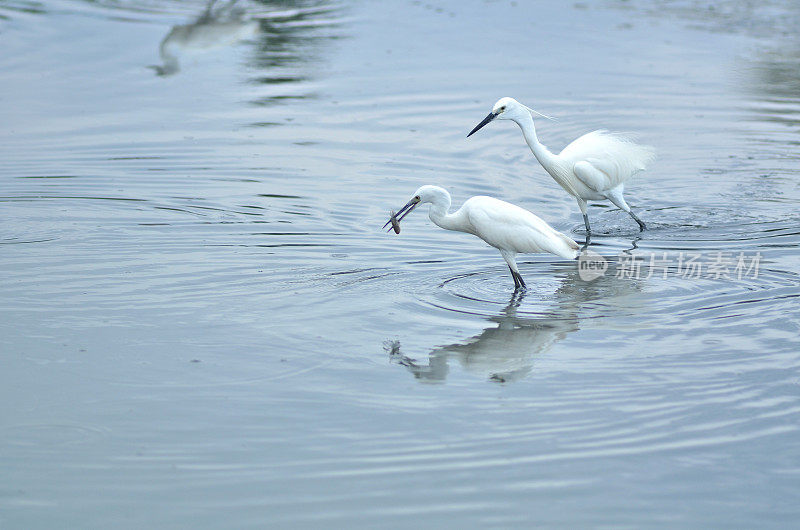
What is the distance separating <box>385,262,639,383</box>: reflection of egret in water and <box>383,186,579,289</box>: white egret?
0.32m

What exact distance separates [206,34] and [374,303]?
10.7 meters

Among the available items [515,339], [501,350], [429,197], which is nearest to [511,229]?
[429,197]

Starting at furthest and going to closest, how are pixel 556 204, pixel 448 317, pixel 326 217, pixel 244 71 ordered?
pixel 244 71
pixel 556 204
pixel 326 217
pixel 448 317

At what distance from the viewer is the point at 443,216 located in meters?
8.01

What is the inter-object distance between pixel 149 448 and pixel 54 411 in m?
0.71

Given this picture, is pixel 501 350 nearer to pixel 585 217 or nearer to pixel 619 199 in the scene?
pixel 585 217

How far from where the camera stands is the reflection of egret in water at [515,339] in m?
6.41

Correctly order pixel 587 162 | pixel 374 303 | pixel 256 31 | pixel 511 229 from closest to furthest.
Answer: pixel 374 303
pixel 511 229
pixel 587 162
pixel 256 31

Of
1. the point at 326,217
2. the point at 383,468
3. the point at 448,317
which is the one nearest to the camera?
the point at 383,468

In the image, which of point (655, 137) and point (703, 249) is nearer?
point (703, 249)

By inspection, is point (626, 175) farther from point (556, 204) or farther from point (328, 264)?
point (328, 264)

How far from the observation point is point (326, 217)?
967cm

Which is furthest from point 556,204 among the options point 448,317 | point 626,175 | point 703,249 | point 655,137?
point 448,317

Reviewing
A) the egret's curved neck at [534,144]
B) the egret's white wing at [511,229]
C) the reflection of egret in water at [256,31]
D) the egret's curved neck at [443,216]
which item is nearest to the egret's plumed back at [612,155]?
the egret's curved neck at [534,144]
